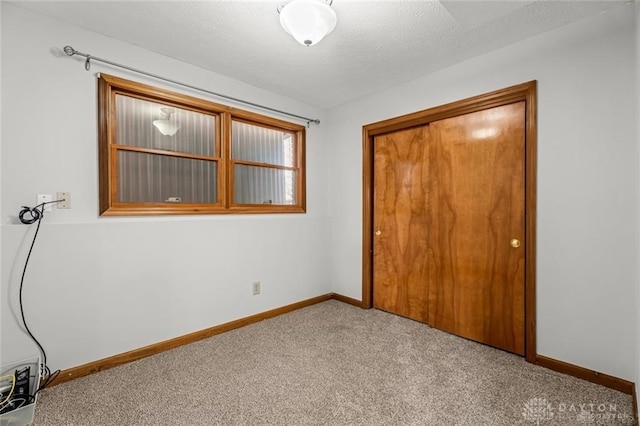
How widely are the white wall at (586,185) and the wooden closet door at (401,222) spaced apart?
0.95 meters

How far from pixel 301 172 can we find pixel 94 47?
82.1 inches

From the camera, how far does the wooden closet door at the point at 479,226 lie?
7.72 feet

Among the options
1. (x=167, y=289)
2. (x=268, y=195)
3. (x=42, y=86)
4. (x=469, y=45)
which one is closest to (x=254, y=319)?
(x=167, y=289)

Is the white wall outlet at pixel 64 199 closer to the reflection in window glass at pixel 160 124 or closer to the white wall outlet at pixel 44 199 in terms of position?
the white wall outlet at pixel 44 199

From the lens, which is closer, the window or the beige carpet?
the beige carpet

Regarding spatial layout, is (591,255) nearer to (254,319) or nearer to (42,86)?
(254,319)

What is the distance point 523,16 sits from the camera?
197 cm

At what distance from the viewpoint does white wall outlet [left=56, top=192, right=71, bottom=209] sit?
2.01m

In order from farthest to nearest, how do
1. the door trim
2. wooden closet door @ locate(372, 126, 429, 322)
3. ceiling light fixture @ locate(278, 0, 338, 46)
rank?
wooden closet door @ locate(372, 126, 429, 322), the door trim, ceiling light fixture @ locate(278, 0, 338, 46)

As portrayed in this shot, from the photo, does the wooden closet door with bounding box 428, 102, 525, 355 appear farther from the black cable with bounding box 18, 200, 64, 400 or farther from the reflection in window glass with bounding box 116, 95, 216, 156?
Answer: the black cable with bounding box 18, 200, 64, 400

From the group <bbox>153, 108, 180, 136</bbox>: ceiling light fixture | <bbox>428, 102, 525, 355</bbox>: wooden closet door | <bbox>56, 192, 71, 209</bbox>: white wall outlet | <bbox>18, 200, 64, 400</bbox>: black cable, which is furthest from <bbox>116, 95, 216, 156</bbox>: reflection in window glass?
<bbox>428, 102, 525, 355</bbox>: wooden closet door

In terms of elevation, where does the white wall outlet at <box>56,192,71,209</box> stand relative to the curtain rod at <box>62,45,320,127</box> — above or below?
below

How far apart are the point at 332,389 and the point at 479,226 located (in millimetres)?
1750

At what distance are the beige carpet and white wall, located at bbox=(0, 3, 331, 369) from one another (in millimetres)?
295
